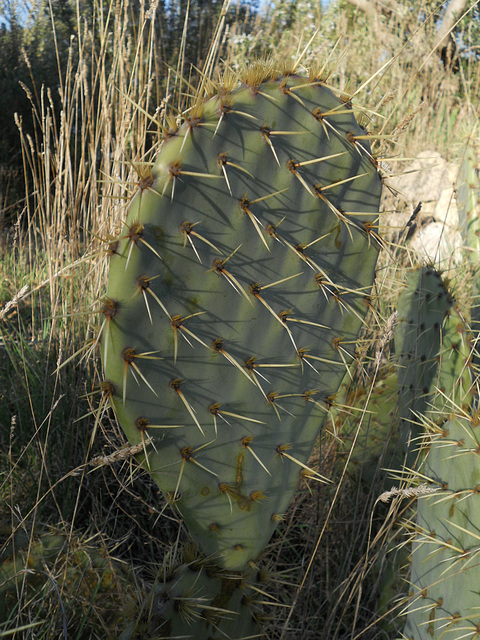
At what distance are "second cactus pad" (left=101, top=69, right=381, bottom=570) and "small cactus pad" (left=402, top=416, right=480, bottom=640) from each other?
0.23 m

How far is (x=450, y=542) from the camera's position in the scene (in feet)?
3.26

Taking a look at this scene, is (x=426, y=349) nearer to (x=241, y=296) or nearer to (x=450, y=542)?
(x=450, y=542)

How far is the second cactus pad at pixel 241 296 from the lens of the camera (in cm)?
89

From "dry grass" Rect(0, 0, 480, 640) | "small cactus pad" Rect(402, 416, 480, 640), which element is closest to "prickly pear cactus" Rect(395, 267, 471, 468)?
"dry grass" Rect(0, 0, 480, 640)

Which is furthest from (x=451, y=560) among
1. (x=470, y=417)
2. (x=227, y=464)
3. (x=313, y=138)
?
(x=313, y=138)

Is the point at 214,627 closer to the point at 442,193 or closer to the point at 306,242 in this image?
the point at 306,242

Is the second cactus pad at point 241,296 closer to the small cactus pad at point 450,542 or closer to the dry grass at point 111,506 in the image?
the dry grass at point 111,506

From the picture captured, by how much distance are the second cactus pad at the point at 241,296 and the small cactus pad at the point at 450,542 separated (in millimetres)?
233

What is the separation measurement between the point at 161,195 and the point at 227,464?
1.56 ft

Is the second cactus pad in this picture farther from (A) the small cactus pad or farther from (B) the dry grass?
(A) the small cactus pad

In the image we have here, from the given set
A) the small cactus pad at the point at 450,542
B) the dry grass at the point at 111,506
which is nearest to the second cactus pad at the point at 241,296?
the dry grass at the point at 111,506

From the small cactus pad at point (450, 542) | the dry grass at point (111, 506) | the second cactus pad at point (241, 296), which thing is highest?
the second cactus pad at point (241, 296)

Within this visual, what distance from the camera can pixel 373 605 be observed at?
1479 mm

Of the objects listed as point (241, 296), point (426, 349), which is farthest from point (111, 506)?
point (426, 349)
